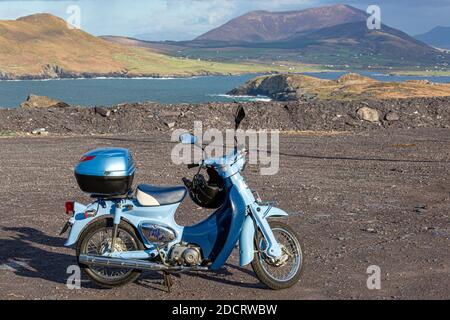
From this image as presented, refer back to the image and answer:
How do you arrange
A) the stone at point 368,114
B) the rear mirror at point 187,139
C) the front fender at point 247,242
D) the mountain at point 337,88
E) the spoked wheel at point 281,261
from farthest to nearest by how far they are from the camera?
the mountain at point 337,88
the stone at point 368,114
the spoked wheel at point 281,261
the front fender at point 247,242
the rear mirror at point 187,139

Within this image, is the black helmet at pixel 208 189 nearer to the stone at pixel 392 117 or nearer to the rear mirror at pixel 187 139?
the rear mirror at pixel 187 139

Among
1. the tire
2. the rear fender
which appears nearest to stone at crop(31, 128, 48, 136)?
the rear fender

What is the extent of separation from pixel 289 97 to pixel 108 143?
7988cm

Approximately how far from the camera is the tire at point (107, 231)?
24.0 feet

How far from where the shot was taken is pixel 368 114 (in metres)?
29.5

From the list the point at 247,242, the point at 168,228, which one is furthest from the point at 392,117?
the point at 168,228

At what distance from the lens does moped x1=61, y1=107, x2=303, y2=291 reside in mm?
7160

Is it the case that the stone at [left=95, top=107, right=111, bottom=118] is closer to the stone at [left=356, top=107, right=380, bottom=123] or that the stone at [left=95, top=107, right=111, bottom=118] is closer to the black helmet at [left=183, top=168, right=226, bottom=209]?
the stone at [left=356, top=107, right=380, bottom=123]

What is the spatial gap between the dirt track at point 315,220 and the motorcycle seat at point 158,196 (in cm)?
106

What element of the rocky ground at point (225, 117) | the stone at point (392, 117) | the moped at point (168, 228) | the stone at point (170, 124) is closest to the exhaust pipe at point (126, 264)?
the moped at point (168, 228)

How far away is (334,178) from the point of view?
15.5 metres

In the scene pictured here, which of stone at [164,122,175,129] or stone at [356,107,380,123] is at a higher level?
stone at [356,107,380,123]
